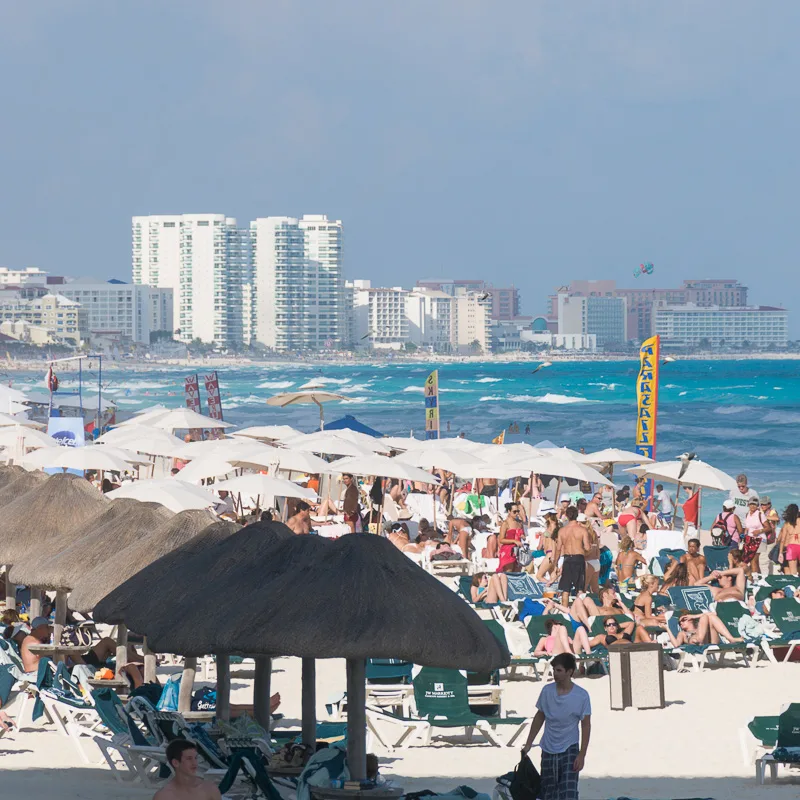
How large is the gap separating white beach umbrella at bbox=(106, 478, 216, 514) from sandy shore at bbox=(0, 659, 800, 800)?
184 cm

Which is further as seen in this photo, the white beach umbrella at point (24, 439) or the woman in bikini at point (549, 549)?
the white beach umbrella at point (24, 439)

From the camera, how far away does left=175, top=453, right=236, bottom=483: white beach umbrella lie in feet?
51.8

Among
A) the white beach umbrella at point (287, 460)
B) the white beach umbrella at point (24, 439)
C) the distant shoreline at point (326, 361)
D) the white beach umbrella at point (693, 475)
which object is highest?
the distant shoreline at point (326, 361)

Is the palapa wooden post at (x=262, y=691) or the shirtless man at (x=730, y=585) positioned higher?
the palapa wooden post at (x=262, y=691)

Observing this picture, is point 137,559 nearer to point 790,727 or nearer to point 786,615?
point 790,727

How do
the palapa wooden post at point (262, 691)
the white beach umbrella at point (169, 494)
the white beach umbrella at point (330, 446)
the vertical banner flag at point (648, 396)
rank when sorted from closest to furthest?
the palapa wooden post at point (262, 691)
the white beach umbrella at point (169, 494)
the white beach umbrella at point (330, 446)
the vertical banner flag at point (648, 396)

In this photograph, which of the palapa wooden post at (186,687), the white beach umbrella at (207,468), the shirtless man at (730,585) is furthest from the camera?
the white beach umbrella at (207,468)

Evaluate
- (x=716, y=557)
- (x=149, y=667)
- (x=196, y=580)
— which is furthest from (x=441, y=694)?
(x=716, y=557)

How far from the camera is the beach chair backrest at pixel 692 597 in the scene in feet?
38.8

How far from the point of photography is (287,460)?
1642 centimetres

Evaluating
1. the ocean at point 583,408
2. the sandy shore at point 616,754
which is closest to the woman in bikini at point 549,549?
the sandy shore at point 616,754

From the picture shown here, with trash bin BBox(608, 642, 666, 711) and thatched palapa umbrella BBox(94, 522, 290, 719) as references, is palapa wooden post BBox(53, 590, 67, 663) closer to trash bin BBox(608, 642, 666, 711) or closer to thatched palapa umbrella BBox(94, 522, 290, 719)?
thatched palapa umbrella BBox(94, 522, 290, 719)

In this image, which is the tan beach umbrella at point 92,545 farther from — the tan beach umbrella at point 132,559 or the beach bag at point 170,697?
the beach bag at point 170,697

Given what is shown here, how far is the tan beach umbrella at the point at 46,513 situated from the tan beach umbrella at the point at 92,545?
294 millimetres
